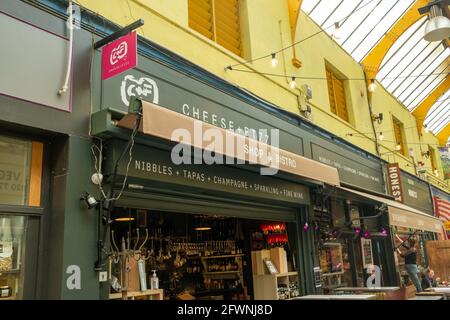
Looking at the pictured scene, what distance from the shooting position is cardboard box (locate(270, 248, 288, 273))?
8.54m

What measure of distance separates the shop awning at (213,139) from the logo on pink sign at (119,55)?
0.54m

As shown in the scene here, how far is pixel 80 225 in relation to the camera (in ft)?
14.7

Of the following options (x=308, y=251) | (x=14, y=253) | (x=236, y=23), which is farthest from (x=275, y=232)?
(x=14, y=253)

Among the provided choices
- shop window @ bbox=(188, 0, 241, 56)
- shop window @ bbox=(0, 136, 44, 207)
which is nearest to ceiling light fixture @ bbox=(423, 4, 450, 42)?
shop window @ bbox=(188, 0, 241, 56)

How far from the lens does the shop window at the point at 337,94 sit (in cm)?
1248

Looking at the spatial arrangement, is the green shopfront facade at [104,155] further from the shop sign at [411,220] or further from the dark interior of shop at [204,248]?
the shop sign at [411,220]

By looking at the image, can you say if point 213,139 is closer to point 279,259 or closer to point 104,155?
point 104,155

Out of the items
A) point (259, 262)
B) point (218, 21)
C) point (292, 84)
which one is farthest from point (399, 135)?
point (218, 21)

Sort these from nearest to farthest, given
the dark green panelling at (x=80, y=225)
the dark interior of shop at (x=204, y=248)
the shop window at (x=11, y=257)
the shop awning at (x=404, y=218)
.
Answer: the shop window at (x=11, y=257)
the dark green panelling at (x=80, y=225)
the dark interior of shop at (x=204, y=248)
the shop awning at (x=404, y=218)

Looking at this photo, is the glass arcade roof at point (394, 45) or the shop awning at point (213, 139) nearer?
the shop awning at point (213, 139)

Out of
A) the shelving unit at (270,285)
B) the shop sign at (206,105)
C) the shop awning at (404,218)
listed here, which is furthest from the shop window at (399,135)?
the shelving unit at (270,285)

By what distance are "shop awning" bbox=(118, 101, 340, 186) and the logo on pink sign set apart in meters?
0.54

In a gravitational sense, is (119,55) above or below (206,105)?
below

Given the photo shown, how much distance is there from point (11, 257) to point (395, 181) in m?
12.5
